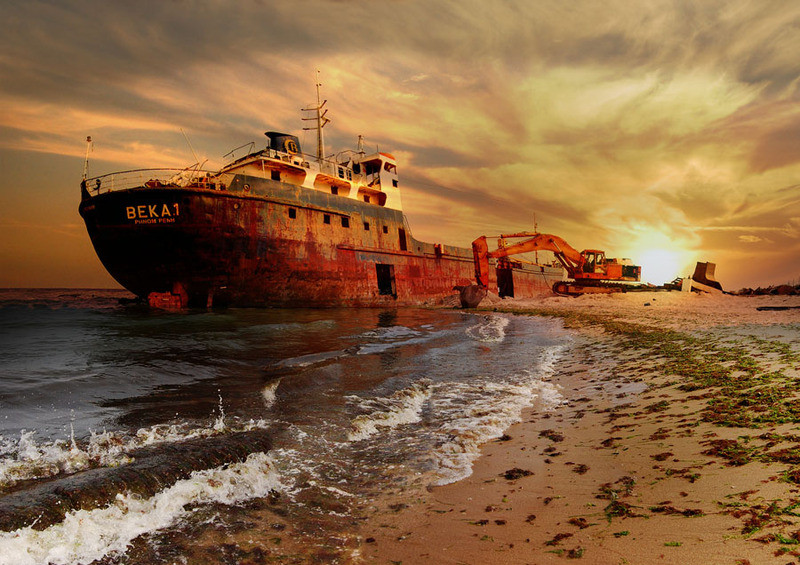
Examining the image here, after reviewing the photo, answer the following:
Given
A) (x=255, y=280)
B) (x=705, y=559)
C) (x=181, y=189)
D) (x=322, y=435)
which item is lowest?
(x=322, y=435)

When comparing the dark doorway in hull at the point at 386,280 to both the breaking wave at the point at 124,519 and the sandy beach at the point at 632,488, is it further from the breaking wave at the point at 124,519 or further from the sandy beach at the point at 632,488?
the breaking wave at the point at 124,519

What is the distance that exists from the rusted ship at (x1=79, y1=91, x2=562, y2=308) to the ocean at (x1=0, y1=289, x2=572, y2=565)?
28.4 ft

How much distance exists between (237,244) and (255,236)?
996mm

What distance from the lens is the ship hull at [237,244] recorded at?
18.1 meters

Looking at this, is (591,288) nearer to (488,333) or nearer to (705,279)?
(705,279)

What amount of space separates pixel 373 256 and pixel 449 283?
9673 millimetres

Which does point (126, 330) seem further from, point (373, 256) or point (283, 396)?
point (373, 256)

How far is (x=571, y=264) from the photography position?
3284 centimetres

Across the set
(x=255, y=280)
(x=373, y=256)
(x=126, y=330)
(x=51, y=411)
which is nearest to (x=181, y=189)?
Answer: (x=255, y=280)

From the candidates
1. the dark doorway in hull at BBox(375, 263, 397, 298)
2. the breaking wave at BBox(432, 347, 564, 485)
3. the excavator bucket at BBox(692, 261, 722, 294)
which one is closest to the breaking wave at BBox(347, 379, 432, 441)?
the breaking wave at BBox(432, 347, 564, 485)

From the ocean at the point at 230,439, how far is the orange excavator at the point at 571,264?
21481mm

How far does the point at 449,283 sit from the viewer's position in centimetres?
3341

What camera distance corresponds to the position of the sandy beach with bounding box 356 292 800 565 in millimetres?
1977

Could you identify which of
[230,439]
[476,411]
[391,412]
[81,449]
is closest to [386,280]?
[391,412]
